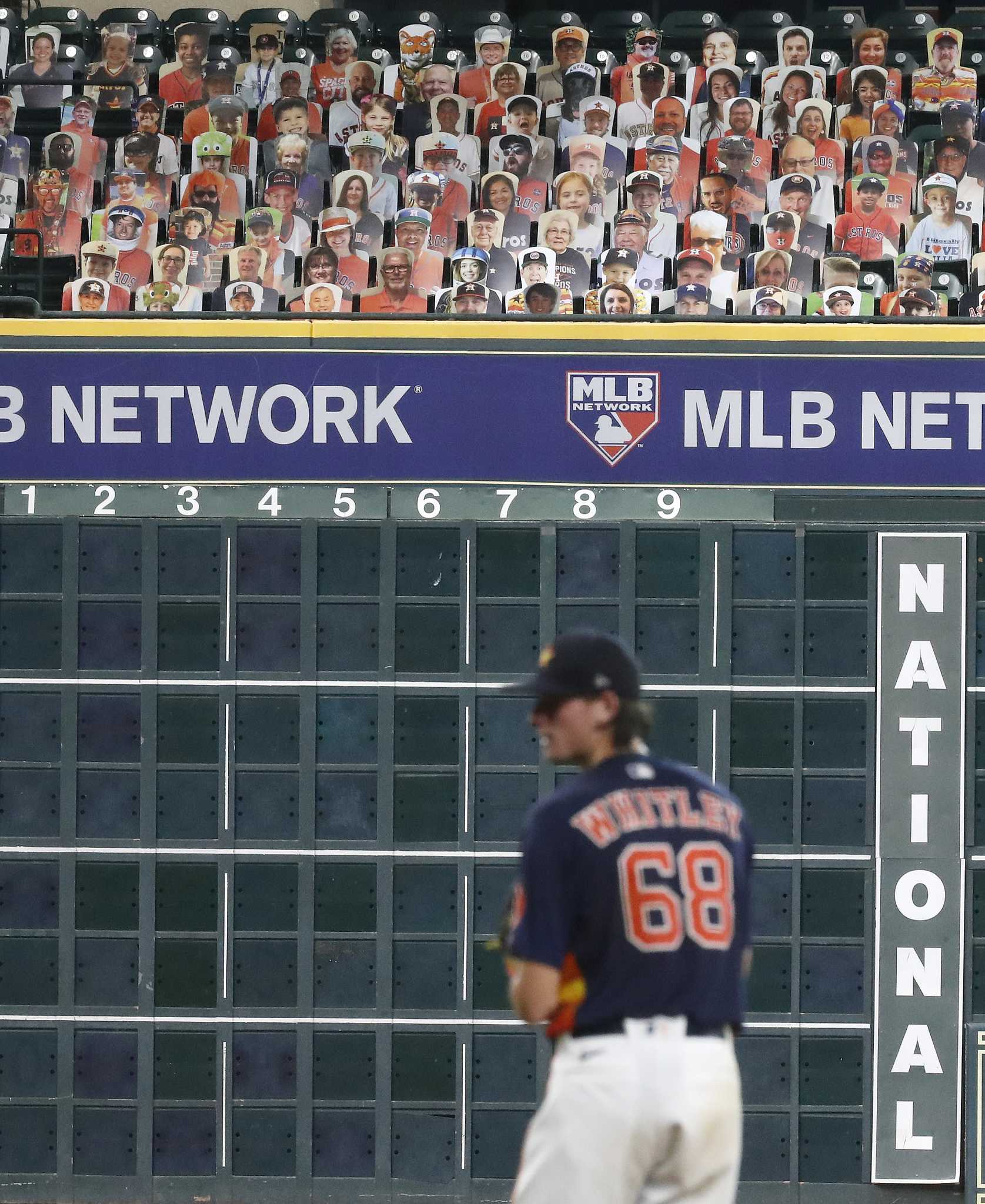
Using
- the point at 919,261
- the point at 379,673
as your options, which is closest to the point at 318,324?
the point at 379,673

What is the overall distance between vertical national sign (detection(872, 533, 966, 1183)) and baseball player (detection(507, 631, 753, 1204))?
3742 mm

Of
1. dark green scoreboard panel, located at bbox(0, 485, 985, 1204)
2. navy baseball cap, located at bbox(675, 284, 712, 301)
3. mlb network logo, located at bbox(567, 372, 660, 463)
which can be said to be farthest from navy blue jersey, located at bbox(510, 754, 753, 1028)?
navy baseball cap, located at bbox(675, 284, 712, 301)

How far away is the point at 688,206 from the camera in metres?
10.2

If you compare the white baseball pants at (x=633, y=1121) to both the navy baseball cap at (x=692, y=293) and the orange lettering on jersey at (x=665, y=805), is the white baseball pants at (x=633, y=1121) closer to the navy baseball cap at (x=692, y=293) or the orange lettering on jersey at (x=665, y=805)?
the orange lettering on jersey at (x=665, y=805)

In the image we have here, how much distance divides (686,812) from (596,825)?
20 centimetres

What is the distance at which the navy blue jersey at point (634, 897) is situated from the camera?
346 centimetres

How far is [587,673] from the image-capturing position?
364cm

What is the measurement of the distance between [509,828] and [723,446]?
5.76ft

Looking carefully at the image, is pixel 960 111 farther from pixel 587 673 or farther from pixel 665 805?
pixel 665 805

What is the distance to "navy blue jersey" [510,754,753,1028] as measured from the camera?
3.46m

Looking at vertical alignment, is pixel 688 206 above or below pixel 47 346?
above

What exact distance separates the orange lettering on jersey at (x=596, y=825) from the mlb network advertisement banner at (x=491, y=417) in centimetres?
393

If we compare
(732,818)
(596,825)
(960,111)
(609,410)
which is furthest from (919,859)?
(960,111)

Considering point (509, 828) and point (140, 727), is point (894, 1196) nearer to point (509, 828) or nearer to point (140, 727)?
point (509, 828)
